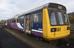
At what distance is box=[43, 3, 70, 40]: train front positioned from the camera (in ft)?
51.9

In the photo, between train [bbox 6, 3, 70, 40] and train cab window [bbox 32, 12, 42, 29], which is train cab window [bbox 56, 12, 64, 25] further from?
train cab window [bbox 32, 12, 42, 29]

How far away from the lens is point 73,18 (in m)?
45.7

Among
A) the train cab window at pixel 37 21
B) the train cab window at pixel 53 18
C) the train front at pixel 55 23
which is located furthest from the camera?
the train cab window at pixel 37 21

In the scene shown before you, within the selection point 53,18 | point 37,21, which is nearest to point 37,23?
point 37,21

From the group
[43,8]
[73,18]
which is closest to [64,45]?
[43,8]

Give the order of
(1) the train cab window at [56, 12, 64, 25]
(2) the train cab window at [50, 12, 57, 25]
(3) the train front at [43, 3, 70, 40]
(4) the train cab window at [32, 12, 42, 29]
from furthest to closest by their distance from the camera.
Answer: (4) the train cab window at [32, 12, 42, 29], (1) the train cab window at [56, 12, 64, 25], (2) the train cab window at [50, 12, 57, 25], (3) the train front at [43, 3, 70, 40]

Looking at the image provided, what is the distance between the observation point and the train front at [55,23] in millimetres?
15812

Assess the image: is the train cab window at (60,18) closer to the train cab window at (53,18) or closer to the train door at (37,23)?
the train cab window at (53,18)

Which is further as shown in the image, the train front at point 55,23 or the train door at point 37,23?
the train door at point 37,23

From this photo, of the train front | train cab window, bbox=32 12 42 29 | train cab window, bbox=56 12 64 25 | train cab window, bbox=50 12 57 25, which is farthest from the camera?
train cab window, bbox=32 12 42 29

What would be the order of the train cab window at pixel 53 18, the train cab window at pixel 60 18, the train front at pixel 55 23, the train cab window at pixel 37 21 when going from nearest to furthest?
the train front at pixel 55 23 < the train cab window at pixel 53 18 < the train cab window at pixel 60 18 < the train cab window at pixel 37 21

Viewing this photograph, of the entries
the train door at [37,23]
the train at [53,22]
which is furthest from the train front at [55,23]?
the train door at [37,23]

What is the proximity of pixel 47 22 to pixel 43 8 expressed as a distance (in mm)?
1356

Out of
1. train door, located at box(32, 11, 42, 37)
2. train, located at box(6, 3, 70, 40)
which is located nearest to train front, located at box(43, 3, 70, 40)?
train, located at box(6, 3, 70, 40)
